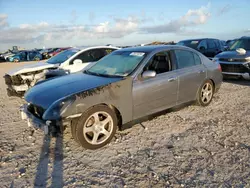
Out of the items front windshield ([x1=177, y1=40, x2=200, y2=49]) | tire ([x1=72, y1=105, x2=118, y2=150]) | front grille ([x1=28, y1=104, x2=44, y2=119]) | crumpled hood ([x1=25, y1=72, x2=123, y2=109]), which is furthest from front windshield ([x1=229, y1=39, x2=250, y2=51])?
front grille ([x1=28, y1=104, x2=44, y2=119])

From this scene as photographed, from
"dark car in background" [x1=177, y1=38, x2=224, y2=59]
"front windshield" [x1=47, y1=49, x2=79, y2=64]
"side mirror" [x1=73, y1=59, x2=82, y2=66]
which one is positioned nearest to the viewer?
"side mirror" [x1=73, y1=59, x2=82, y2=66]

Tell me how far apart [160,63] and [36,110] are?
8.22ft

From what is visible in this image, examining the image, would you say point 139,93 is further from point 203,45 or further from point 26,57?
point 26,57

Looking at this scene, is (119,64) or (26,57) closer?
(119,64)

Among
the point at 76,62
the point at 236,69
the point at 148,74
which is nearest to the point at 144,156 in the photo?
the point at 148,74

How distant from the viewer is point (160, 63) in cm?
448

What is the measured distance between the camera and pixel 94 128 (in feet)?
11.6

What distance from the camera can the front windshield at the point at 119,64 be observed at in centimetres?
414

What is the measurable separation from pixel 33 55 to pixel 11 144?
29.2 metres

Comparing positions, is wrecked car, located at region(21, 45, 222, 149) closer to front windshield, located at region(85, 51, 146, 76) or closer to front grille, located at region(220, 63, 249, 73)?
front windshield, located at region(85, 51, 146, 76)

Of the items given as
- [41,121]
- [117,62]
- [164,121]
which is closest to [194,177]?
[164,121]

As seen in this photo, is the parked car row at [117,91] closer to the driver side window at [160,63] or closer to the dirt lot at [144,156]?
the driver side window at [160,63]

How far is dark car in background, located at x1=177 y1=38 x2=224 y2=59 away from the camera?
11781mm

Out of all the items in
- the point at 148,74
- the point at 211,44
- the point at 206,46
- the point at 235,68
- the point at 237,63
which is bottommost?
the point at 235,68
